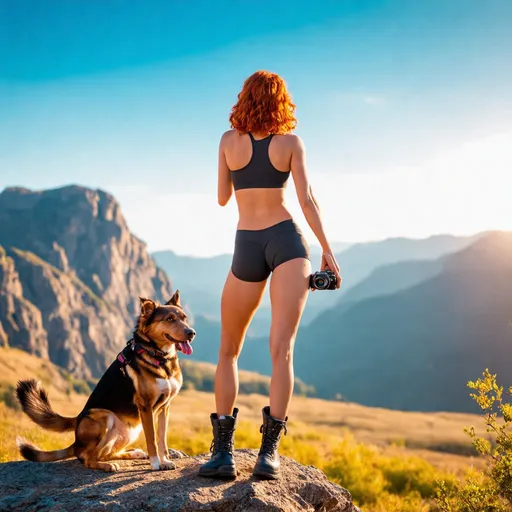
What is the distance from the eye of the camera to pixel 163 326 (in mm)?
5062

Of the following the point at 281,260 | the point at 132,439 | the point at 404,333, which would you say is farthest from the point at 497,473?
the point at 404,333

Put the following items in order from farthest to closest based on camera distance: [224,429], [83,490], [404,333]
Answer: [404,333], [224,429], [83,490]

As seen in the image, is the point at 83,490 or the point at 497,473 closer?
the point at 83,490

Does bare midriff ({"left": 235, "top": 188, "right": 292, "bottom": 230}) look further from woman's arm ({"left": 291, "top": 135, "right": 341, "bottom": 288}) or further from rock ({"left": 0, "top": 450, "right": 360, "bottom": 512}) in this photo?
rock ({"left": 0, "top": 450, "right": 360, "bottom": 512})

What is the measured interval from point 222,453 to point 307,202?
2310 mm

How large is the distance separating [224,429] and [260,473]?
0.48 metres

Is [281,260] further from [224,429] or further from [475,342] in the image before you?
[475,342]

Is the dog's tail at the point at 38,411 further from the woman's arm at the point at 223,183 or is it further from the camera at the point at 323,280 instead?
the camera at the point at 323,280

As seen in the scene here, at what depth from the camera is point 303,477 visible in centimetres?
527

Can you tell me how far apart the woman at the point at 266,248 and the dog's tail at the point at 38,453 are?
4.89 feet

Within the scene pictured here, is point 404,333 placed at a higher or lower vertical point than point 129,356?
lower

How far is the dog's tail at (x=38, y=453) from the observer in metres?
5.31

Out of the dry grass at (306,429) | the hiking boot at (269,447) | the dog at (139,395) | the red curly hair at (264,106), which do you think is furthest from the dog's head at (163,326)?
the dry grass at (306,429)

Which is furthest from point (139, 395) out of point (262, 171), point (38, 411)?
point (262, 171)
